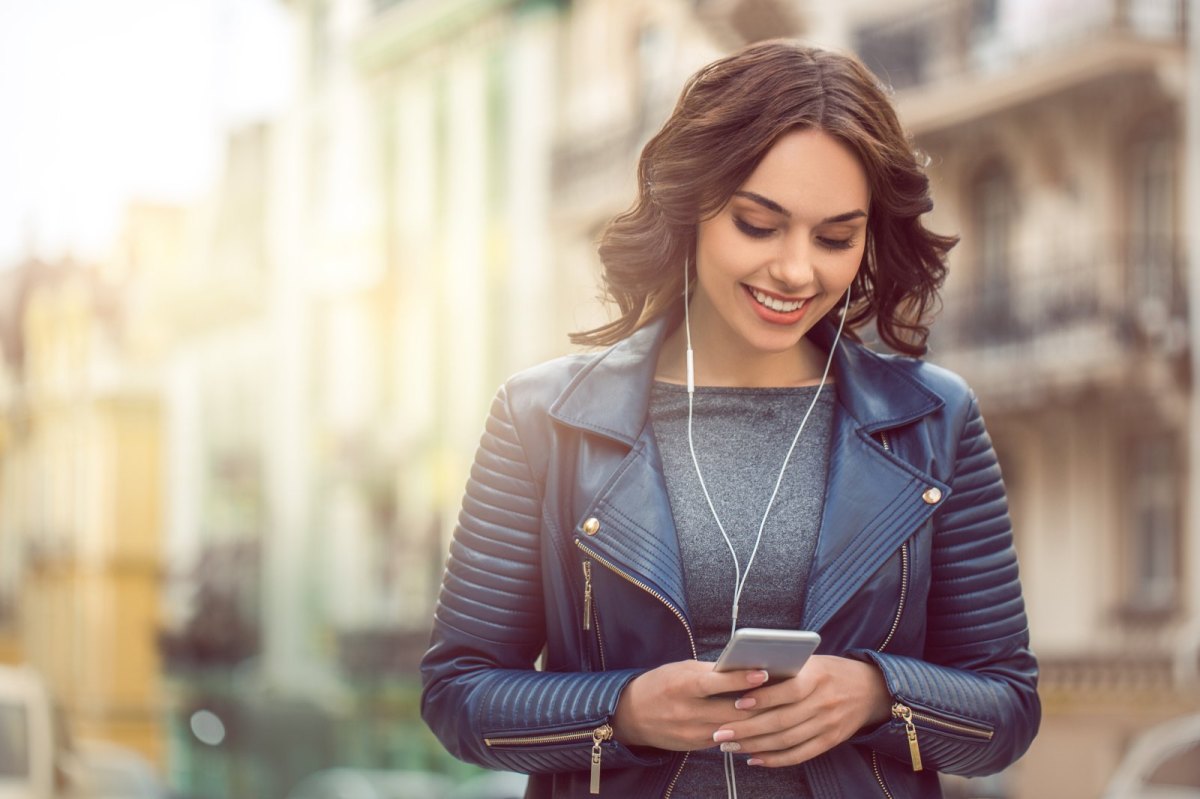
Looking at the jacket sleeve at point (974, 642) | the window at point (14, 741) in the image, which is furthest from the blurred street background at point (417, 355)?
the jacket sleeve at point (974, 642)

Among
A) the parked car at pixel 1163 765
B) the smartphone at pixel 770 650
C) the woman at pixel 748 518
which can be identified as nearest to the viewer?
the smartphone at pixel 770 650

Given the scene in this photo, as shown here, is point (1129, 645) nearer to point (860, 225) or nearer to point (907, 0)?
point (907, 0)

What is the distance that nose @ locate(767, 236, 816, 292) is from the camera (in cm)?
173

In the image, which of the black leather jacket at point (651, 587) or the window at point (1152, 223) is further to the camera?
the window at point (1152, 223)

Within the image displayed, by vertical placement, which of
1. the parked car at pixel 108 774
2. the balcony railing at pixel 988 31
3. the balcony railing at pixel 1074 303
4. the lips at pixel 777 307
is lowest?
the parked car at pixel 108 774

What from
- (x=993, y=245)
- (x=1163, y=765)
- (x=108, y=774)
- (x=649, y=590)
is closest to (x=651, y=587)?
(x=649, y=590)

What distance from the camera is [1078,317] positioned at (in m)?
10.6

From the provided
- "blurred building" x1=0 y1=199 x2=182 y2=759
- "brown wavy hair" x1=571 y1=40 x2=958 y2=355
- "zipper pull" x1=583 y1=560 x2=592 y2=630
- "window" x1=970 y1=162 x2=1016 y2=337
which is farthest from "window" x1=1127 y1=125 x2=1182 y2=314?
"blurred building" x1=0 y1=199 x2=182 y2=759

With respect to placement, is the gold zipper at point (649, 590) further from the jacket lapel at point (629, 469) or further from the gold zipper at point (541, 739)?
the gold zipper at point (541, 739)

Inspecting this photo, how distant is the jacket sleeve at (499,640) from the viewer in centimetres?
174

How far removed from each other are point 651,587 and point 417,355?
1603 centimetres

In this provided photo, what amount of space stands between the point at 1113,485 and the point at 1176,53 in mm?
2363

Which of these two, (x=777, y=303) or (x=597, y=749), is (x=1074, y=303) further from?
(x=597, y=749)

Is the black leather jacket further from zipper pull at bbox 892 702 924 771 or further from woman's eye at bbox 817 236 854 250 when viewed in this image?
woman's eye at bbox 817 236 854 250
